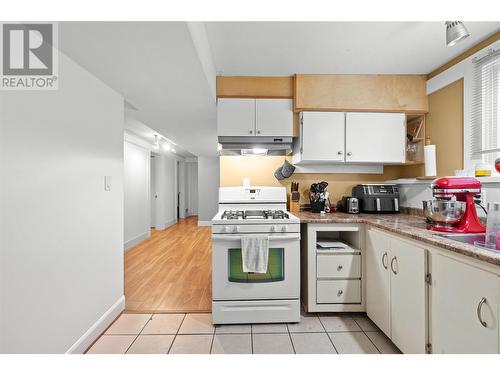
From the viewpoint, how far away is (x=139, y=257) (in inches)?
153

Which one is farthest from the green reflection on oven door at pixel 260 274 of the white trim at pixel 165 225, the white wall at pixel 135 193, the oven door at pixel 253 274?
the white trim at pixel 165 225

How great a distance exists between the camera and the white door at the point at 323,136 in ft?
7.77

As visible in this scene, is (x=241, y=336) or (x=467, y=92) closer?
(x=241, y=336)

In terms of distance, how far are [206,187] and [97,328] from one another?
5148 mm

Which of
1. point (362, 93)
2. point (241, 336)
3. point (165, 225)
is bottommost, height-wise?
point (241, 336)

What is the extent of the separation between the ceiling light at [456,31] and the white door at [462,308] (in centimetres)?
139

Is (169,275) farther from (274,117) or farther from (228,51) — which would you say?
(228,51)

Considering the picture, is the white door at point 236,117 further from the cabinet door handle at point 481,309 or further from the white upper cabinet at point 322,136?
the cabinet door handle at point 481,309

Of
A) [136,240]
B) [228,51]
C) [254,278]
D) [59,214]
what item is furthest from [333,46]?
[136,240]

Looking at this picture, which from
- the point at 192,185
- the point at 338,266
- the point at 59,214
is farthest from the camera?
the point at 192,185

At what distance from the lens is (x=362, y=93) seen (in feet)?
7.84

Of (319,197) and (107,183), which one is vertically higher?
(107,183)

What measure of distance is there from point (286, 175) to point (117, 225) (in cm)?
173
